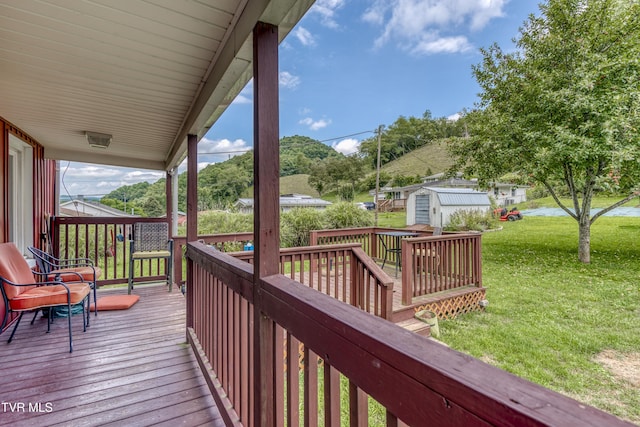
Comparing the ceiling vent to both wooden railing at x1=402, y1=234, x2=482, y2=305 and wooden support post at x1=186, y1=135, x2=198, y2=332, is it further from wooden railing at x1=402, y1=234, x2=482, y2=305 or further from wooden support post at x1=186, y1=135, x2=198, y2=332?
wooden railing at x1=402, y1=234, x2=482, y2=305

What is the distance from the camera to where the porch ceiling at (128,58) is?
1.49 m

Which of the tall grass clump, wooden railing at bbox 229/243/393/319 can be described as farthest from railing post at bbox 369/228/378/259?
the tall grass clump

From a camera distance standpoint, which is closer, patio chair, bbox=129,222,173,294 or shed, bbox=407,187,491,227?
patio chair, bbox=129,222,173,294

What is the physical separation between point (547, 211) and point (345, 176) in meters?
14.0

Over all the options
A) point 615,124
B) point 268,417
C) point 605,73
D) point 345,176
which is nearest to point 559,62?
point 605,73

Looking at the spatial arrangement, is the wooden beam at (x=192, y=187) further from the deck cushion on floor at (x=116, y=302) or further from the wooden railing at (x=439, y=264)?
the wooden railing at (x=439, y=264)

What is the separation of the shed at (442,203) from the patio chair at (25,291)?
39.5ft

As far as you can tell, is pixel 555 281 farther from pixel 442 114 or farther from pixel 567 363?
pixel 442 114

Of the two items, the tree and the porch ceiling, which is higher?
the tree

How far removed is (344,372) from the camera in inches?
31.8

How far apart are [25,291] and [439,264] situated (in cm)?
502

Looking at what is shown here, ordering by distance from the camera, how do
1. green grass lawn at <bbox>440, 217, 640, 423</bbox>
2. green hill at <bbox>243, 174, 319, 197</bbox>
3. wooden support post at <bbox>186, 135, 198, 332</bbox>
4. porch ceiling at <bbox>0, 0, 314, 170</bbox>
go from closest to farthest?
porch ceiling at <bbox>0, 0, 314, 170</bbox> < wooden support post at <bbox>186, 135, 198, 332</bbox> < green grass lawn at <bbox>440, 217, 640, 423</bbox> < green hill at <bbox>243, 174, 319, 197</bbox>

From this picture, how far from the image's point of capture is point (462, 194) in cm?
1315

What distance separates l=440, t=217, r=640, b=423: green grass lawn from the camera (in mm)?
2949
